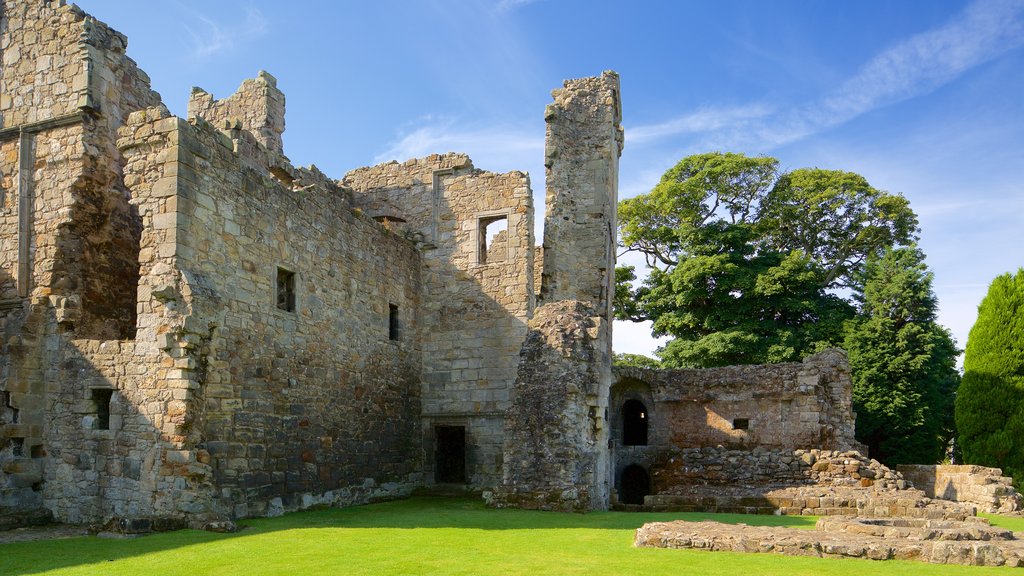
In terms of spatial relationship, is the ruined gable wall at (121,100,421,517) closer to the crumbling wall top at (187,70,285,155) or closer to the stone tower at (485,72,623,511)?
the crumbling wall top at (187,70,285,155)

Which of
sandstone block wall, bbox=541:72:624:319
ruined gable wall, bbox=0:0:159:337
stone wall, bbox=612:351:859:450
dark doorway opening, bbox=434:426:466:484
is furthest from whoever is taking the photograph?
stone wall, bbox=612:351:859:450

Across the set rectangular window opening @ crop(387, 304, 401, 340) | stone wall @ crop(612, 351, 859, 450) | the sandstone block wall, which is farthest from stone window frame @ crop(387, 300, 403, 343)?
stone wall @ crop(612, 351, 859, 450)

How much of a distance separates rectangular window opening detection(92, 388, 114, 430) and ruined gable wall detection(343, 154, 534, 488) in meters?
7.24

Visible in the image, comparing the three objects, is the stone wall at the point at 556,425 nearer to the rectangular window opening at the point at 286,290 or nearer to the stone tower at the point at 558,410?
the stone tower at the point at 558,410

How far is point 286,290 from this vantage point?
43.8 feet

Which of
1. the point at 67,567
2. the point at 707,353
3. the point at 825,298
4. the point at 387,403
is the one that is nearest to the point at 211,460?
the point at 67,567

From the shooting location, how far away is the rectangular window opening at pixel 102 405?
1109 cm

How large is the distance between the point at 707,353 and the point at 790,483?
29.1ft

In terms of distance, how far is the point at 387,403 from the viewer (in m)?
16.0

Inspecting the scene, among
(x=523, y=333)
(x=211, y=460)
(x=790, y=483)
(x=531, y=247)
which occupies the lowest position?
(x=790, y=483)

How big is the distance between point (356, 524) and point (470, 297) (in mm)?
7089

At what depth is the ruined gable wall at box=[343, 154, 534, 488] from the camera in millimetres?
16922

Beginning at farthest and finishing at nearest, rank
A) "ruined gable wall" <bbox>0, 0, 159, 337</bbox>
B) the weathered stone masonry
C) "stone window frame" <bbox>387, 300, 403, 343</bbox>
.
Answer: "stone window frame" <bbox>387, 300, 403, 343</bbox> → "ruined gable wall" <bbox>0, 0, 159, 337</bbox> → the weathered stone masonry

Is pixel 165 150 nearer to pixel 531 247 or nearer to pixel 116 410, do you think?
pixel 116 410
